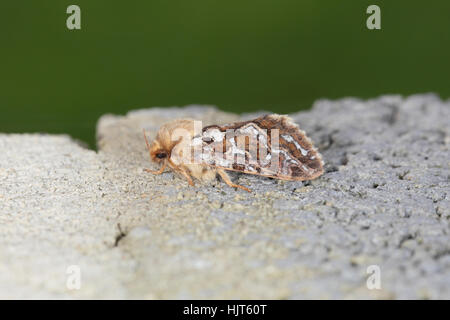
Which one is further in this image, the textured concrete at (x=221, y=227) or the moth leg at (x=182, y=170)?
the moth leg at (x=182, y=170)

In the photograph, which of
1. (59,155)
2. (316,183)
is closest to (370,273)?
(316,183)

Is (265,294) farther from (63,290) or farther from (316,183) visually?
(316,183)

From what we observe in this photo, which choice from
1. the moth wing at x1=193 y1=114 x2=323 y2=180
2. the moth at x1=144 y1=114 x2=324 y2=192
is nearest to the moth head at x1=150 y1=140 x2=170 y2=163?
the moth at x1=144 y1=114 x2=324 y2=192

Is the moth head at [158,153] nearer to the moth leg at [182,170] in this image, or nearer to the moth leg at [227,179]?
the moth leg at [182,170]

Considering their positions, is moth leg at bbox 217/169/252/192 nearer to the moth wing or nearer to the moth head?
the moth wing

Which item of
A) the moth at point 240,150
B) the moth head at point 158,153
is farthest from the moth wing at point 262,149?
the moth head at point 158,153

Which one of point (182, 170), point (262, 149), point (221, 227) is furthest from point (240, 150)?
point (221, 227)
